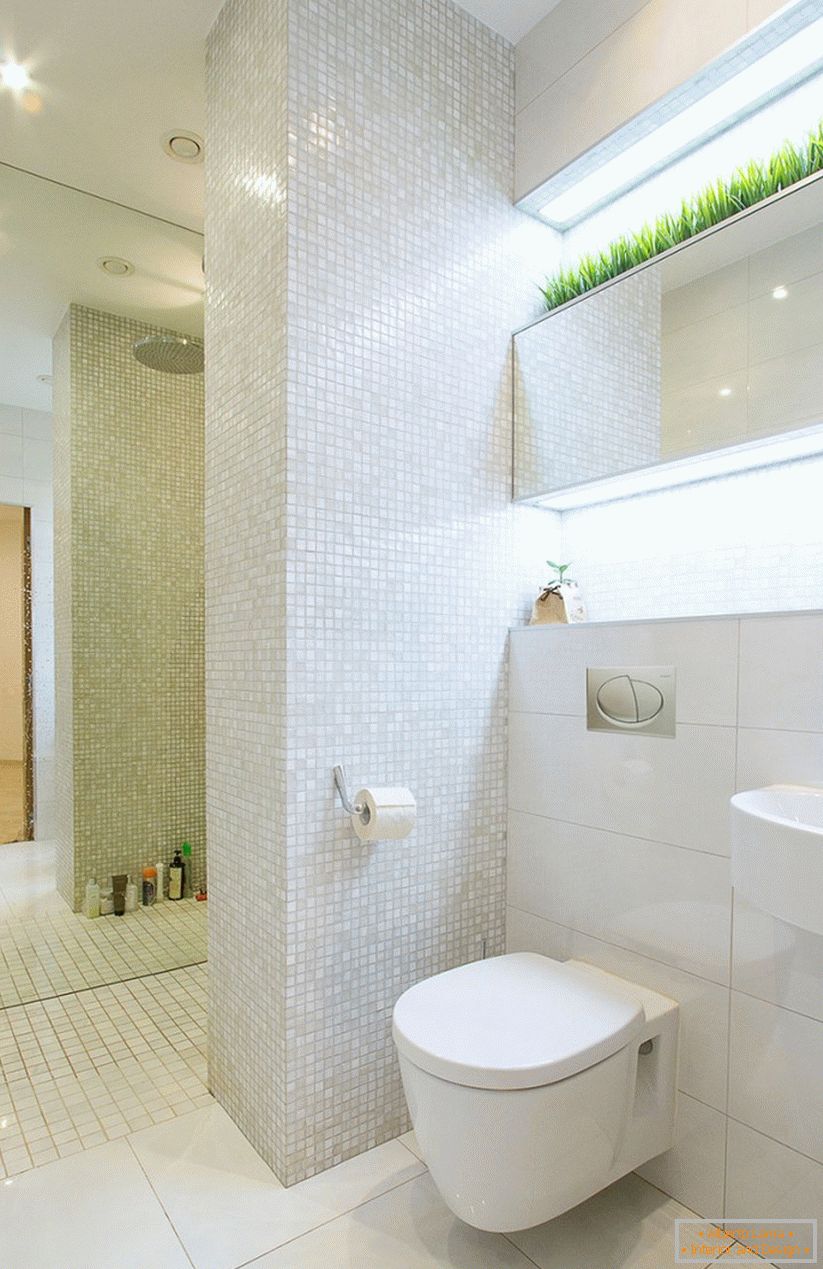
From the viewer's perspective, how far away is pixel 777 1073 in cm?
129

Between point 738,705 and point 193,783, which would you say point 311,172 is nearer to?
point 738,705

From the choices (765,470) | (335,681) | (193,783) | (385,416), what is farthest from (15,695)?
(765,470)

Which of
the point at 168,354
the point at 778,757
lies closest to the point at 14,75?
the point at 168,354

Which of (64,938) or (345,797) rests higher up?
(345,797)

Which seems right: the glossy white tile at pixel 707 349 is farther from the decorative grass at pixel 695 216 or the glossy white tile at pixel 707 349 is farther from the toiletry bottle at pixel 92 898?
the toiletry bottle at pixel 92 898

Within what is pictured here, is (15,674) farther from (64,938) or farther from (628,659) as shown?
(628,659)

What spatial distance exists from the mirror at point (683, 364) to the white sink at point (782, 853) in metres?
0.73

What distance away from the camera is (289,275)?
4.88 ft

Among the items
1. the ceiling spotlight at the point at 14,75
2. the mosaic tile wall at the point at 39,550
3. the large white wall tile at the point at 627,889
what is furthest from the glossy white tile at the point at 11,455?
the large white wall tile at the point at 627,889

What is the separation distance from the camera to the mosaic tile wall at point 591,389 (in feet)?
5.48

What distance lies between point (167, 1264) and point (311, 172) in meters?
2.17

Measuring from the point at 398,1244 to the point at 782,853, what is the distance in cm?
105

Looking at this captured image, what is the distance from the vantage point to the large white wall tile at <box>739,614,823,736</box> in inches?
49.5

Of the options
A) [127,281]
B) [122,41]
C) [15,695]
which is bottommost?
[15,695]
